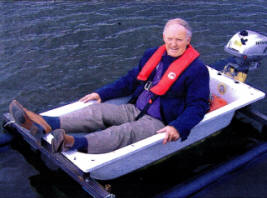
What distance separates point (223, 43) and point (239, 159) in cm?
341

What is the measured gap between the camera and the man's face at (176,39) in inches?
129

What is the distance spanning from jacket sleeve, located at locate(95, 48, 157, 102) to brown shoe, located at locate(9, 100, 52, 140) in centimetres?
91

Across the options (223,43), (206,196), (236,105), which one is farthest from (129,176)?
(223,43)

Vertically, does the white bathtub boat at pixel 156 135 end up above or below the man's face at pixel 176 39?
below

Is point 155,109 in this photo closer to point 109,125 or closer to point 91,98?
point 109,125

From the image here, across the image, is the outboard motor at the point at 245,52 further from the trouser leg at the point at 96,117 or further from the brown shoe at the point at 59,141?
the brown shoe at the point at 59,141

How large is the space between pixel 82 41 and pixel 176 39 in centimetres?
362

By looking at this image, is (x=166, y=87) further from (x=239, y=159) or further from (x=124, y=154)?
(x=239, y=159)

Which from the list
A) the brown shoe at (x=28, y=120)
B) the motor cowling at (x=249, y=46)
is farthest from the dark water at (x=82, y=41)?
the brown shoe at (x=28, y=120)

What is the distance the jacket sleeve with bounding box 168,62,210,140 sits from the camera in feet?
10.8

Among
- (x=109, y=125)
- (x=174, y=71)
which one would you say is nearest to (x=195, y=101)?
(x=174, y=71)

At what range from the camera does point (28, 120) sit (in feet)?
9.86

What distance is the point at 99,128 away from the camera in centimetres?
349

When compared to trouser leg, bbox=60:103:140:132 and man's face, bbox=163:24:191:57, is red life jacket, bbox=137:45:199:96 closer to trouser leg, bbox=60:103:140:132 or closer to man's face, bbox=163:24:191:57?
man's face, bbox=163:24:191:57
